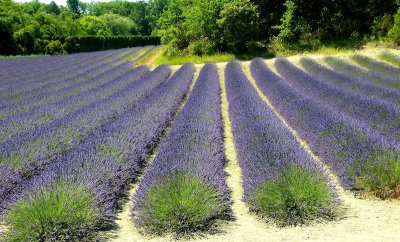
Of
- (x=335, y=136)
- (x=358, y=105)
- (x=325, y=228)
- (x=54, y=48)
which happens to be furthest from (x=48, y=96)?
(x=54, y=48)

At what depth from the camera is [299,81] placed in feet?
38.1

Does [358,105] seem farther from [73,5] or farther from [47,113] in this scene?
[73,5]

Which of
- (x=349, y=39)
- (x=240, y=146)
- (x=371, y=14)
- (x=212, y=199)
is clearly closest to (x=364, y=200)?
(x=212, y=199)

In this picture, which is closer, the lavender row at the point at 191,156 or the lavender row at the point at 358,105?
the lavender row at the point at 191,156

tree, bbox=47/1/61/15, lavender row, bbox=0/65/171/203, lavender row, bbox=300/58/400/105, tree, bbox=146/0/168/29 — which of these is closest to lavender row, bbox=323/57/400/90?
lavender row, bbox=300/58/400/105

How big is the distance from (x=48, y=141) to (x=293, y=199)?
3.71 m

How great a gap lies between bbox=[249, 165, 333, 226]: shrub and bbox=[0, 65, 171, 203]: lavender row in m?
2.76

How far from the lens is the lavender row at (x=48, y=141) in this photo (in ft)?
15.7

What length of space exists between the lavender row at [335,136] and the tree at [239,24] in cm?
1140

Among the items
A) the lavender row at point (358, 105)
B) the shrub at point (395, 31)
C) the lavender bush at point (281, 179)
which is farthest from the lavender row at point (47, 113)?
the shrub at point (395, 31)

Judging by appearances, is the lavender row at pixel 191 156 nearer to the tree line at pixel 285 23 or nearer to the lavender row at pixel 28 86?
the lavender row at pixel 28 86

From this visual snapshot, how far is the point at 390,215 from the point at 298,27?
17958 mm

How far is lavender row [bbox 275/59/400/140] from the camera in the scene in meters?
6.14

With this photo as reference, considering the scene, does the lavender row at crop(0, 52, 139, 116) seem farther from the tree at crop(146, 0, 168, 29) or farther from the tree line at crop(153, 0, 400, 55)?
the tree at crop(146, 0, 168, 29)
